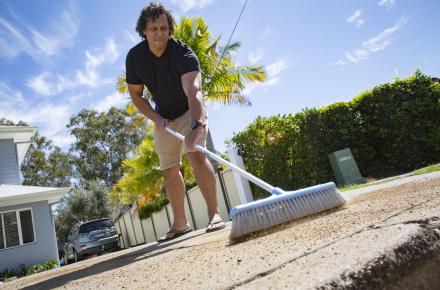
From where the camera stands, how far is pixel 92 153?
33.1 m

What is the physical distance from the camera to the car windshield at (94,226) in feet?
44.1

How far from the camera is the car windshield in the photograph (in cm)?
1344

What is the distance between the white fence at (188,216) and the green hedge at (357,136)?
0.77 m

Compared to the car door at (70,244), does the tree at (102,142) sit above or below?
above

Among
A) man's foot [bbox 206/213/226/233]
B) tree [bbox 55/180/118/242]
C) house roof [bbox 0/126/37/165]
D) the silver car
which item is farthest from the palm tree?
tree [bbox 55/180/118/242]

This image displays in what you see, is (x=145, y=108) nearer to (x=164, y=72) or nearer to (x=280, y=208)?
(x=164, y=72)

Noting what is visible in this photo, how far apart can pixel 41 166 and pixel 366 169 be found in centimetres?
2979

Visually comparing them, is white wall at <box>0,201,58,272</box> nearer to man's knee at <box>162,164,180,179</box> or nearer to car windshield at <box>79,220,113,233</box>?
car windshield at <box>79,220,113,233</box>

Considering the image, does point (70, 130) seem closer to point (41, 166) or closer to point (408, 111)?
point (41, 166)

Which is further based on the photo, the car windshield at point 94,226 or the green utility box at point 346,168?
the car windshield at point 94,226

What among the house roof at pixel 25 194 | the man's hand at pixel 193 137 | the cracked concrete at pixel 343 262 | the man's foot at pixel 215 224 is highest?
the house roof at pixel 25 194

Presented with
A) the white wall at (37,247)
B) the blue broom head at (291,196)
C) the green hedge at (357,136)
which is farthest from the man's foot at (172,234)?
the white wall at (37,247)

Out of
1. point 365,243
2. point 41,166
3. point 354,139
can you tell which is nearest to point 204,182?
point 365,243

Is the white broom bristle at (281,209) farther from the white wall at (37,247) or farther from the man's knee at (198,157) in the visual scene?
the white wall at (37,247)
